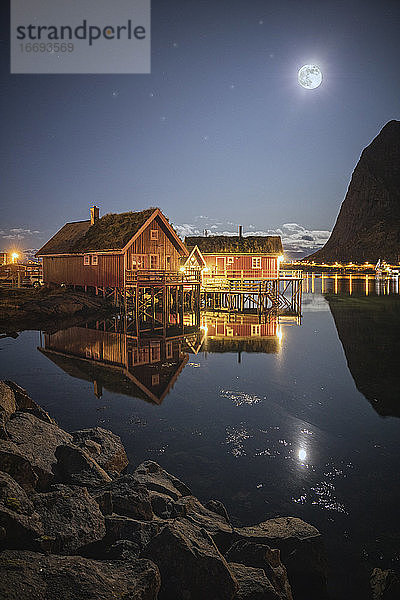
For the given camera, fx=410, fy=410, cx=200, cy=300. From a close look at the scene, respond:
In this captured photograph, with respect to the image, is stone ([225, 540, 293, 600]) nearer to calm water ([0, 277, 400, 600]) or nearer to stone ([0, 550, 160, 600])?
calm water ([0, 277, 400, 600])

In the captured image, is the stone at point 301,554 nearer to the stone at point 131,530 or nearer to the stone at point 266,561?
the stone at point 266,561

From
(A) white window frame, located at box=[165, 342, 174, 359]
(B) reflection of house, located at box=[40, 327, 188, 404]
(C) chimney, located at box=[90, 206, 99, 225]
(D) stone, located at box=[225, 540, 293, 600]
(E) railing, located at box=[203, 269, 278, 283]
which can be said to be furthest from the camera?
(E) railing, located at box=[203, 269, 278, 283]

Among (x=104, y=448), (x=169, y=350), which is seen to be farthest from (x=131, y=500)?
(x=169, y=350)

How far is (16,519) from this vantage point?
15.8 feet

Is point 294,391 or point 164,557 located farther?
point 294,391

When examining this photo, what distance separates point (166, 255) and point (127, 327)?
33.4 ft

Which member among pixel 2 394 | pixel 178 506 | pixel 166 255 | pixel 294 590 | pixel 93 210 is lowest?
pixel 294 590

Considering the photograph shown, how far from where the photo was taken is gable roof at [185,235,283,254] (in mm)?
47625

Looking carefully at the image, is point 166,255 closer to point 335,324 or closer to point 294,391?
point 335,324

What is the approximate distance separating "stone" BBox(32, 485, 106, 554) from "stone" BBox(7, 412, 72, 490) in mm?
625

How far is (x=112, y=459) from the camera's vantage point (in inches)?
331

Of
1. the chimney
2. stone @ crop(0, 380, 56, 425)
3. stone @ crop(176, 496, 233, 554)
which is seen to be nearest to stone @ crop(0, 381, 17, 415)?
stone @ crop(0, 380, 56, 425)

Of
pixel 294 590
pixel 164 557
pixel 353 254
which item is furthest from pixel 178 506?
pixel 353 254

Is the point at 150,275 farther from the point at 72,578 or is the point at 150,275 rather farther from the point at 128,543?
the point at 72,578
